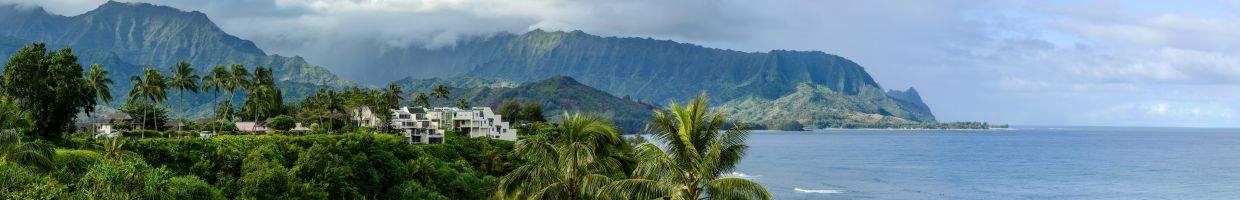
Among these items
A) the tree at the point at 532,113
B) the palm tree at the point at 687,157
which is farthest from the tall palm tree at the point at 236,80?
the palm tree at the point at 687,157

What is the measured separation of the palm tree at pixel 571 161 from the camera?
2739cm

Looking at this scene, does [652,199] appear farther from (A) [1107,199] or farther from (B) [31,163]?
(A) [1107,199]

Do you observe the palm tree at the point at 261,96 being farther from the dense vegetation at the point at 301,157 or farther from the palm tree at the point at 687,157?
the palm tree at the point at 687,157

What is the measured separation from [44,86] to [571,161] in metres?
52.4

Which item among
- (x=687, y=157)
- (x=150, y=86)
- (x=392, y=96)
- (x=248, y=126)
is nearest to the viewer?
(x=687, y=157)

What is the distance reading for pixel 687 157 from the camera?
953 inches

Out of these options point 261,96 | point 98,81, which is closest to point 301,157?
point 98,81

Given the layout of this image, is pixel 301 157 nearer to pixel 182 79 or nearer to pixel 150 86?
pixel 150 86

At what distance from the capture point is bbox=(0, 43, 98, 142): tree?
66188mm

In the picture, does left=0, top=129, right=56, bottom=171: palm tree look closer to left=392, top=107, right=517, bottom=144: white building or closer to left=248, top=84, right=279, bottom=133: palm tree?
left=248, top=84, right=279, bottom=133: palm tree

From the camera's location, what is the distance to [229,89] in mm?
111562

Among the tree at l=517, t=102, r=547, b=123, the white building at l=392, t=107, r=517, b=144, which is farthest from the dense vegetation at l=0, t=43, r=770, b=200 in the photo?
the tree at l=517, t=102, r=547, b=123

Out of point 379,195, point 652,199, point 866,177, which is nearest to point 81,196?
point 652,199

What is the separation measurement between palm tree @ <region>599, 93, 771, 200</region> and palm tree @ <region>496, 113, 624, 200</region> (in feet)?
8.44
